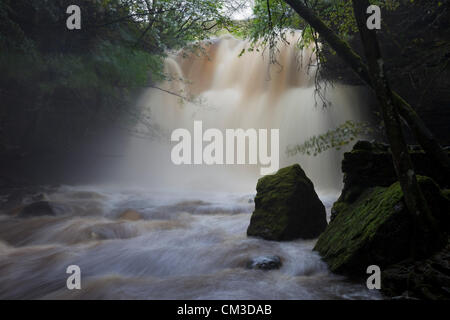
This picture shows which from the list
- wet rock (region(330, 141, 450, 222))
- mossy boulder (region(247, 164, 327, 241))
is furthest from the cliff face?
mossy boulder (region(247, 164, 327, 241))

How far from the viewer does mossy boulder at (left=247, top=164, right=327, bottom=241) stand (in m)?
4.75

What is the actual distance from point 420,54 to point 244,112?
10.1 meters

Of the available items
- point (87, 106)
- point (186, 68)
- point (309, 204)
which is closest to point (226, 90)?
point (186, 68)

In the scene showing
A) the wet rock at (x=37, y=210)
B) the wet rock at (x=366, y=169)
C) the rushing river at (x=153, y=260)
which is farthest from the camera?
the wet rock at (x=37, y=210)

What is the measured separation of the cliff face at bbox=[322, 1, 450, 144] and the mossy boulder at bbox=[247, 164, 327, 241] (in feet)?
6.94

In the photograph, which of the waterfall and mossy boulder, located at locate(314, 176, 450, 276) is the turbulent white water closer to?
the waterfall

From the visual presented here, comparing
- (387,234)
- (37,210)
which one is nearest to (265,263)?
(387,234)

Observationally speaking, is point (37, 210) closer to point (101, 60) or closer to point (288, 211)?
point (101, 60)

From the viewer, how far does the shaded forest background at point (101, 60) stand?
6.58 meters

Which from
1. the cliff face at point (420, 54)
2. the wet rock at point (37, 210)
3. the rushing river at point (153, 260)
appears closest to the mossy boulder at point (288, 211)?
the rushing river at point (153, 260)

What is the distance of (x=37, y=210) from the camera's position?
6.65 meters

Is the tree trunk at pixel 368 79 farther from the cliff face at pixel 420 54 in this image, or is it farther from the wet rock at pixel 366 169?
the cliff face at pixel 420 54

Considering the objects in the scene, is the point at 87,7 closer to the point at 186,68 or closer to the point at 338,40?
the point at 338,40

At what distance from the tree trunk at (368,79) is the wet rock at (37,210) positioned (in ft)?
22.5
